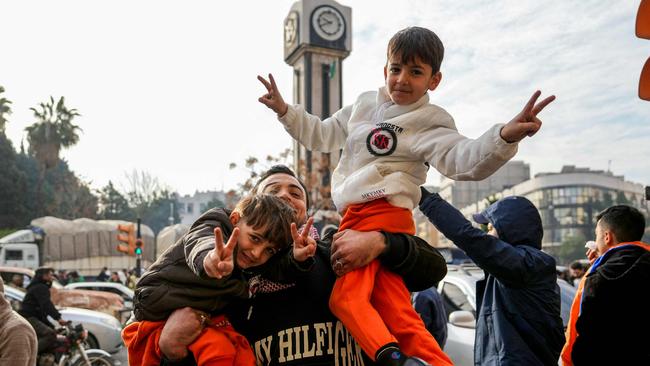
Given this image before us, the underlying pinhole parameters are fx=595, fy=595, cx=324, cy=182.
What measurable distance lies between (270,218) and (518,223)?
2.13m

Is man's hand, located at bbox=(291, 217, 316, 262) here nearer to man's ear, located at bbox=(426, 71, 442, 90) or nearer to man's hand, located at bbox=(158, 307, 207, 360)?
man's hand, located at bbox=(158, 307, 207, 360)

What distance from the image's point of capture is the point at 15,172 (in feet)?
143

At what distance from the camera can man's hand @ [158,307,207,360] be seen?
193cm

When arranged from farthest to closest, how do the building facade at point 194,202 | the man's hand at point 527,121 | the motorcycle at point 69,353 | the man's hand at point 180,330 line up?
1. the building facade at point 194,202
2. the motorcycle at point 69,353
3. the man's hand at point 527,121
4. the man's hand at point 180,330

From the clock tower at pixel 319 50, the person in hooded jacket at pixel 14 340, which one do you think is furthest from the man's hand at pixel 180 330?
the clock tower at pixel 319 50

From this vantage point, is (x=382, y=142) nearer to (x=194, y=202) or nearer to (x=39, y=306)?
(x=39, y=306)

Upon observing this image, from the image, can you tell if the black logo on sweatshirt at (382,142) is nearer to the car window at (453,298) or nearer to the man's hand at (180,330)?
the man's hand at (180,330)

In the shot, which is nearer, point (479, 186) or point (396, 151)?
point (396, 151)

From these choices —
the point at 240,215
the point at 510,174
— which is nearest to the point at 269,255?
the point at 240,215

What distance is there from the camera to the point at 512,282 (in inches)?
136

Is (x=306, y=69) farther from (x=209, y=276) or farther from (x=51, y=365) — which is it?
(x=209, y=276)

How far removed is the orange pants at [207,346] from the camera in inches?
76.5

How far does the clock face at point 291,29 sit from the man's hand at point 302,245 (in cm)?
4022

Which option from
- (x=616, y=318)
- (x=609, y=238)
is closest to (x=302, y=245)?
(x=616, y=318)
